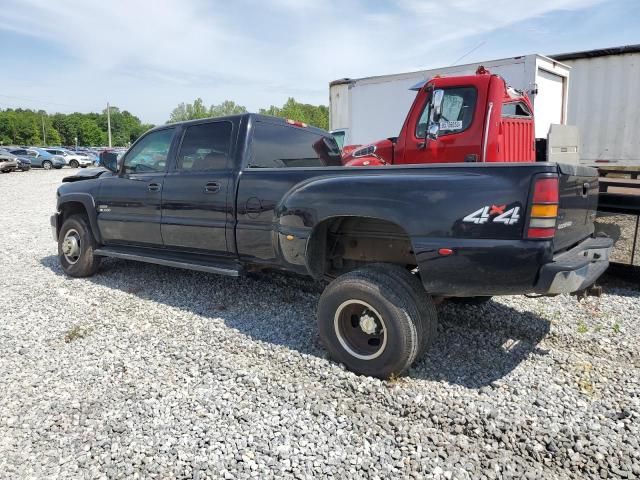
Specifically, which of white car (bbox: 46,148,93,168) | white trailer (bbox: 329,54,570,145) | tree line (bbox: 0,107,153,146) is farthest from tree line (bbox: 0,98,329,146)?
white trailer (bbox: 329,54,570,145)

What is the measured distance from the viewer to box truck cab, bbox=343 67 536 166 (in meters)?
5.27

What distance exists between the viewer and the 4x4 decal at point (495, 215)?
2.75m

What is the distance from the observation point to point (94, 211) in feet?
18.8

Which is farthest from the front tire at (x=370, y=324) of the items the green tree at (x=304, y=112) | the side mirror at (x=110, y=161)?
the green tree at (x=304, y=112)

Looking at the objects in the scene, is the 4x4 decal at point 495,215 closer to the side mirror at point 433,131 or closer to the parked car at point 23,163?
the side mirror at point 433,131

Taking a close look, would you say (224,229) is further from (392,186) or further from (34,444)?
(34,444)

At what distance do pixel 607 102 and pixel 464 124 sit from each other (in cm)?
586

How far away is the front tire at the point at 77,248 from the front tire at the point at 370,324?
145 inches

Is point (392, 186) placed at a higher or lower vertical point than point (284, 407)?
higher

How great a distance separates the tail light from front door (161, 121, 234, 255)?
252 centimetres

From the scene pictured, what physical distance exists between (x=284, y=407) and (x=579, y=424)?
1.67 meters

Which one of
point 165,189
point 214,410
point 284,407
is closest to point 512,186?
point 284,407

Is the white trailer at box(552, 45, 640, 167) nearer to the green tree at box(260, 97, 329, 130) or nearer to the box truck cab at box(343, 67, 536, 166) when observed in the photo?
the box truck cab at box(343, 67, 536, 166)

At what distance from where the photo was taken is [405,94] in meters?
9.02
